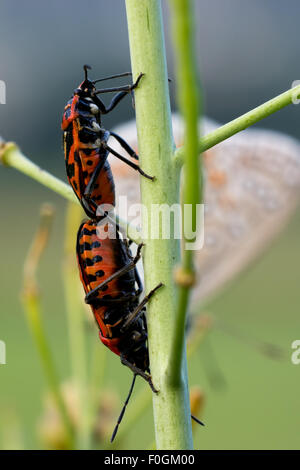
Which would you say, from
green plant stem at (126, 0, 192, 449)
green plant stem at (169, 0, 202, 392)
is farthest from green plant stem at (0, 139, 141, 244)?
green plant stem at (169, 0, 202, 392)

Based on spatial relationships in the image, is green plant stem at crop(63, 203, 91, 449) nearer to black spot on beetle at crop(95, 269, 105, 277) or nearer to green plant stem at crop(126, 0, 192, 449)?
black spot on beetle at crop(95, 269, 105, 277)

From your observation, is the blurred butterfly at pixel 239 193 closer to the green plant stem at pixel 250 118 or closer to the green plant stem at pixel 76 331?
the green plant stem at pixel 76 331

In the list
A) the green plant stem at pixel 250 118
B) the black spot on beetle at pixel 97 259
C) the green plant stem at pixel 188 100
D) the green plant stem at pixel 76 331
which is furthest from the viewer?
the green plant stem at pixel 76 331

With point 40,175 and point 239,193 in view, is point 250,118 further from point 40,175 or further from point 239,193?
point 239,193

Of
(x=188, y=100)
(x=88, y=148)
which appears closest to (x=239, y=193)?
(x=88, y=148)

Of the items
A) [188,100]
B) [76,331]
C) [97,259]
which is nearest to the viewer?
[188,100]

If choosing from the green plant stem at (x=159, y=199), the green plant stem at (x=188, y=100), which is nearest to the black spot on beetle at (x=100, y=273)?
the green plant stem at (x=159, y=199)
